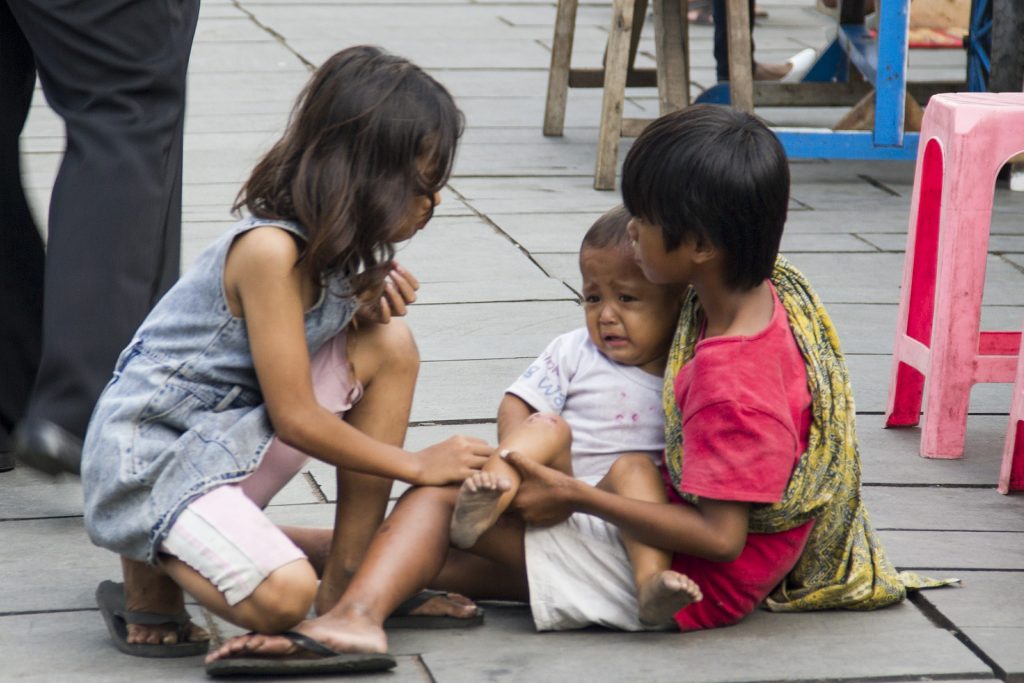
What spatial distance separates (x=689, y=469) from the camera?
2441 mm

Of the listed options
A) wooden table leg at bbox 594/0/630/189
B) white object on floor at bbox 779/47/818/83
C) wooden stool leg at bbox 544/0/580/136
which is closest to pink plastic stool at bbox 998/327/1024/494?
wooden table leg at bbox 594/0/630/189

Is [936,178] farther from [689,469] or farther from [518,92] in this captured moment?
[518,92]

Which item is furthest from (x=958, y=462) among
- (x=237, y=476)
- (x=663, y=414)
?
(x=237, y=476)

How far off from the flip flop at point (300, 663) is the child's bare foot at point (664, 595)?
40 centimetres

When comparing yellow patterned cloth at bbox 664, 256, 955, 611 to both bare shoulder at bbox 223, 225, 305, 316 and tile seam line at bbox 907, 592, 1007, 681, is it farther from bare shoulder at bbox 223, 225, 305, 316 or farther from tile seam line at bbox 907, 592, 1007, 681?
bare shoulder at bbox 223, 225, 305, 316

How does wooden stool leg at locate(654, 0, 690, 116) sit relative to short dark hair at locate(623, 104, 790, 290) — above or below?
below

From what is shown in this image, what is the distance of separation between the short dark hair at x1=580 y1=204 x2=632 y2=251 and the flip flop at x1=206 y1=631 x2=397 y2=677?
2.56ft

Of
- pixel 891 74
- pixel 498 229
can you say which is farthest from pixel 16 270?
pixel 891 74

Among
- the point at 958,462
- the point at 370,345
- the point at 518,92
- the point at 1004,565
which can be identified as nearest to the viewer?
the point at 370,345

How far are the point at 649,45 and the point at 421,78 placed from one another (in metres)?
6.90

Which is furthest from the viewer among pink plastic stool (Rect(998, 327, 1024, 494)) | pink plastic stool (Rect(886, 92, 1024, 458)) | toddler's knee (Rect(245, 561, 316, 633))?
pink plastic stool (Rect(886, 92, 1024, 458))

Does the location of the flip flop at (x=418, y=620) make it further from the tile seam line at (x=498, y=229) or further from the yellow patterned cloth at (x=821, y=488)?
the tile seam line at (x=498, y=229)

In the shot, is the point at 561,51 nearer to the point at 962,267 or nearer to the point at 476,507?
the point at 962,267

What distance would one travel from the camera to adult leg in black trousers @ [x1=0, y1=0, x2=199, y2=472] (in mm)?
2955
